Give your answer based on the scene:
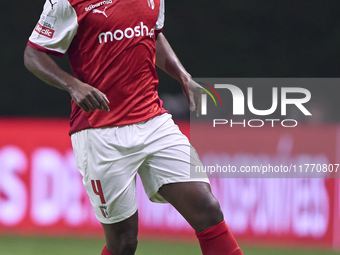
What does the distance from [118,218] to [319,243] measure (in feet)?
7.31

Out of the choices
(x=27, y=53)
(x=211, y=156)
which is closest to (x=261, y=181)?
(x=211, y=156)

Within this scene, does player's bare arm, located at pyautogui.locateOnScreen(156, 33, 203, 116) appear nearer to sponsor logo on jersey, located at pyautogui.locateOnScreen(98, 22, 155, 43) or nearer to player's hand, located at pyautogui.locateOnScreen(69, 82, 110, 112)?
sponsor logo on jersey, located at pyautogui.locateOnScreen(98, 22, 155, 43)

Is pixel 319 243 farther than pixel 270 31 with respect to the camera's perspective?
No

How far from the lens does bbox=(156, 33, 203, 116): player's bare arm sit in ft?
8.66

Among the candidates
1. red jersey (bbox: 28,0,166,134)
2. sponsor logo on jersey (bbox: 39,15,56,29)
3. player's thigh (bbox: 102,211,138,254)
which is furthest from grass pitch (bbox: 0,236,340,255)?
sponsor logo on jersey (bbox: 39,15,56,29)

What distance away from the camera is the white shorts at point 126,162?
2.37 m

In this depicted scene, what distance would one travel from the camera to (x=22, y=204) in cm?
433

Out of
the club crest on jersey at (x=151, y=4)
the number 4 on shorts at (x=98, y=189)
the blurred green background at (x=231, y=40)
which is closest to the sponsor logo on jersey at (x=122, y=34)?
the club crest on jersey at (x=151, y=4)

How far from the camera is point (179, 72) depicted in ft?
8.85

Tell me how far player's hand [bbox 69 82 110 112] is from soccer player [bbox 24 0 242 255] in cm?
6

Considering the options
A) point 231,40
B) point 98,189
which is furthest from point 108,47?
point 231,40

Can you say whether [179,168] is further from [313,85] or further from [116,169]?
[313,85]

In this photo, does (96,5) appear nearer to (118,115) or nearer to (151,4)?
(151,4)

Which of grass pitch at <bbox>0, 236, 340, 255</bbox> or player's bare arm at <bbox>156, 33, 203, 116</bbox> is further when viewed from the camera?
grass pitch at <bbox>0, 236, 340, 255</bbox>
